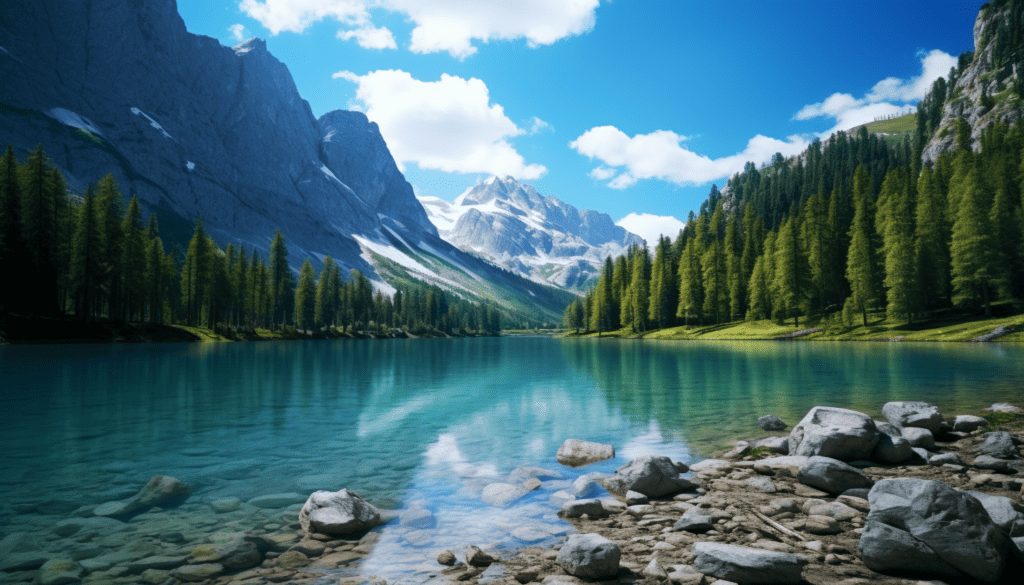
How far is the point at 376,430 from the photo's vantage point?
18812 millimetres

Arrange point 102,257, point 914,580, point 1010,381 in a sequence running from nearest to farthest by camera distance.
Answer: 1. point 914,580
2. point 1010,381
3. point 102,257

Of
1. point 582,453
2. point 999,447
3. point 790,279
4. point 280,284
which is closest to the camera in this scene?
point 999,447

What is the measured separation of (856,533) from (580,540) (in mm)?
4734

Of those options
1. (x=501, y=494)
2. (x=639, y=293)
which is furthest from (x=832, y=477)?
(x=639, y=293)

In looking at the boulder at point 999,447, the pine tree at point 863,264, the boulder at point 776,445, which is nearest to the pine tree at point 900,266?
the pine tree at point 863,264

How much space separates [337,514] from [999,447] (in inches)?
638

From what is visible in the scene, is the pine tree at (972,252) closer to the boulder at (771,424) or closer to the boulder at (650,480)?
the boulder at (771,424)

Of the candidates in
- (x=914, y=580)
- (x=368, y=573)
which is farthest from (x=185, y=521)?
(x=914, y=580)

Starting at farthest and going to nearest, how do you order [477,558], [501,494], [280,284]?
[280,284] < [501,494] < [477,558]

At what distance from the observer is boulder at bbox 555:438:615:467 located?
1428 cm

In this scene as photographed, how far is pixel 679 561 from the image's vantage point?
7.27 m

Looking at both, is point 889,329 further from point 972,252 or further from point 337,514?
point 337,514

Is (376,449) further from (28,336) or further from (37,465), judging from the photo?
(28,336)

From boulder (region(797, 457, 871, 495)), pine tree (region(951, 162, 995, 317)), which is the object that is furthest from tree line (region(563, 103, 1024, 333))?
boulder (region(797, 457, 871, 495))
